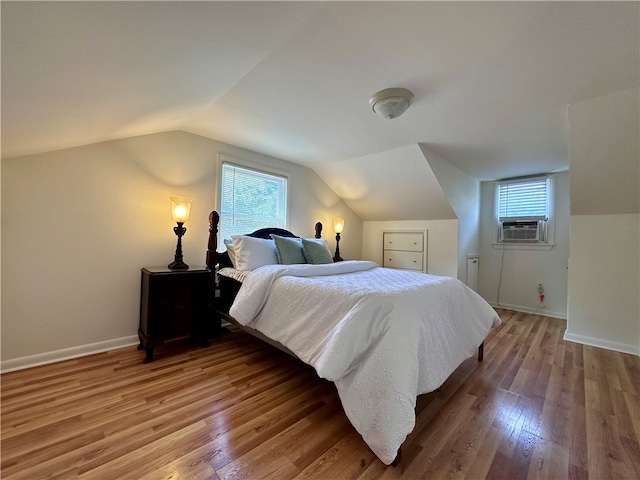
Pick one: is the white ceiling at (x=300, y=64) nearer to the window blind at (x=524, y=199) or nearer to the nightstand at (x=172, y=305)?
the nightstand at (x=172, y=305)

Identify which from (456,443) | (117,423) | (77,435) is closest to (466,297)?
(456,443)

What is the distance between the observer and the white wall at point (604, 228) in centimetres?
207

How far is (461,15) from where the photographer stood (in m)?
1.23

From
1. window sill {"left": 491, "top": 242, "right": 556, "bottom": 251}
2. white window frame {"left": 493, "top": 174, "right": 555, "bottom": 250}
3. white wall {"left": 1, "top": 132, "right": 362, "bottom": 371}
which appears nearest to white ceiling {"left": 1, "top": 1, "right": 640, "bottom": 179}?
white wall {"left": 1, "top": 132, "right": 362, "bottom": 371}

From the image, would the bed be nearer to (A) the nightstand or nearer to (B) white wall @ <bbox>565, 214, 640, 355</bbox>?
(A) the nightstand

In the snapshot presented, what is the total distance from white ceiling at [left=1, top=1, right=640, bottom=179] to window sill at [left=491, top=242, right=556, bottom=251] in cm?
185

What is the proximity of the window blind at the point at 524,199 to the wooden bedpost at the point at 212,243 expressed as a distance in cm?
421

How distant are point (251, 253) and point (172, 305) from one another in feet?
→ 2.65

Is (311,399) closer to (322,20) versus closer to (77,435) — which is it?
(77,435)

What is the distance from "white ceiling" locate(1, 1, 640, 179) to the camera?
1.00m

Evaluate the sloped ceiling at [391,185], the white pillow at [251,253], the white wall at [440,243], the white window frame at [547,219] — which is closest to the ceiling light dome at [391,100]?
the sloped ceiling at [391,185]

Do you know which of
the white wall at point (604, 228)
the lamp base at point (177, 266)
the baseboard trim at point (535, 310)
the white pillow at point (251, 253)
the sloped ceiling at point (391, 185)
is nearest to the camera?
the white wall at point (604, 228)

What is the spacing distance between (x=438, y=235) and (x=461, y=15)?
3046mm

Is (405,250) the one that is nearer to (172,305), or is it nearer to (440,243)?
(440,243)
